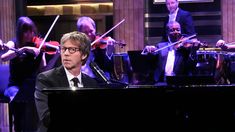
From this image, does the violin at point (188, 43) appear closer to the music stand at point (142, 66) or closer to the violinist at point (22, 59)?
the music stand at point (142, 66)

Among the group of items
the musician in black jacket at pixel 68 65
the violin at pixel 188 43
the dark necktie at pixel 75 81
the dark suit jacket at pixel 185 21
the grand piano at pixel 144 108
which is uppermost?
the dark suit jacket at pixel 185 21

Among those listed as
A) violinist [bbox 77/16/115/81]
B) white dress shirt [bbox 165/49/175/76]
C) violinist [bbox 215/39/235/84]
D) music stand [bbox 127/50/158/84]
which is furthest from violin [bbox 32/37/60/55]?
violinist [bbox 215/39/235/84]

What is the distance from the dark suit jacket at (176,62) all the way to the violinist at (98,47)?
658 mm

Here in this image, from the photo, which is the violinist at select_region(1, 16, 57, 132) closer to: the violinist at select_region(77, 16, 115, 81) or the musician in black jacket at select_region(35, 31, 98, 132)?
the violinist at select_region(77, 16, 115, 81)

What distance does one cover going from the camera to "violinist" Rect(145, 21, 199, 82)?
641 centimetres

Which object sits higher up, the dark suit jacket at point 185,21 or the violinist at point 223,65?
the dark suit jacket at point 185,21

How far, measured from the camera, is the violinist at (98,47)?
6.41 m

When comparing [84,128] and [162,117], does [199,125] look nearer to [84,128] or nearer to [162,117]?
[162,117]

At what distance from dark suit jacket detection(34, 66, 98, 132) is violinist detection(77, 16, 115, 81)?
3065 mm

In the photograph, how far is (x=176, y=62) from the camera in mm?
6465

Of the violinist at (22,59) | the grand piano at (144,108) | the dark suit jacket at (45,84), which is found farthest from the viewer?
the violinist at (22,59)

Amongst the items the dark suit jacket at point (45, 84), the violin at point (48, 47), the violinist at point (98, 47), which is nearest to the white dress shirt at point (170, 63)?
the violinist at point (98, 47)

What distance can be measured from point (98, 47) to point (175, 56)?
105 cm

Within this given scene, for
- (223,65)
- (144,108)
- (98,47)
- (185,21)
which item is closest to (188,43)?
(185,21)
